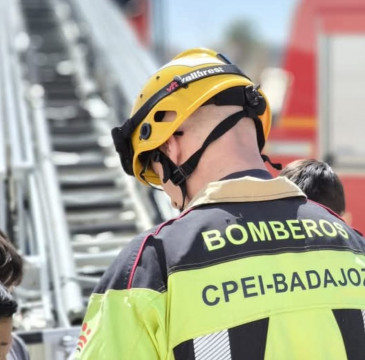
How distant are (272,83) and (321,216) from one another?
20.3ft

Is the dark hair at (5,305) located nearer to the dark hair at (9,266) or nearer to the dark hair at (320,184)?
the dark hair at (9,266)

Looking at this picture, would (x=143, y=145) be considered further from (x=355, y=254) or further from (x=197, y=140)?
(x=355, y=254)

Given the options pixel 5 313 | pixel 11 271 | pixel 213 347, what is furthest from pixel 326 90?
pixel 213 347

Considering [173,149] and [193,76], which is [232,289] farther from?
[193,76]

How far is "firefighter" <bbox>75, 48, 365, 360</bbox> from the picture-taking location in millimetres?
1520

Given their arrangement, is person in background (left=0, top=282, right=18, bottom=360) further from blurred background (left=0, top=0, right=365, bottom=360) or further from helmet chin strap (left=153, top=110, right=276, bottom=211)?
blurred background (left=0, top=0, right=365, bottom=360)

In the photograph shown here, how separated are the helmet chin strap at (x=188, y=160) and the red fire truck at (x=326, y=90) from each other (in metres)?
→ 5.15

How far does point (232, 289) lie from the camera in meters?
1.55

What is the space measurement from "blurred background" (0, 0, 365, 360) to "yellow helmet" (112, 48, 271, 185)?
123cm

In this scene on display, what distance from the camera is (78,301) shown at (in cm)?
359

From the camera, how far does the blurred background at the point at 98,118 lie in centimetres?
406

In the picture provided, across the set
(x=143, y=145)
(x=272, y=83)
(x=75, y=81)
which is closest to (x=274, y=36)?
(x=272, y=83)

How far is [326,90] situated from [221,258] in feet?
19.0

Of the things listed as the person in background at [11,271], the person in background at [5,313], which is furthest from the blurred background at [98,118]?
the person in background at [5,313]
